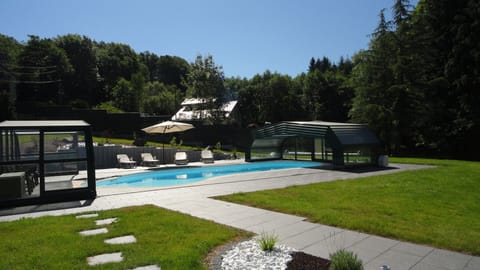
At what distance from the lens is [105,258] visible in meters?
3.72

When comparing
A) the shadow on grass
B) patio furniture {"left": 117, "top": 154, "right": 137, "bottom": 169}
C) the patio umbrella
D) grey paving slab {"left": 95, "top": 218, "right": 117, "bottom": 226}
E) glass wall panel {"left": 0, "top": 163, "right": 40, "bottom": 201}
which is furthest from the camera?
the patio umbrella

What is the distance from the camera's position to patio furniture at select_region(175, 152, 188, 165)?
1619 cm

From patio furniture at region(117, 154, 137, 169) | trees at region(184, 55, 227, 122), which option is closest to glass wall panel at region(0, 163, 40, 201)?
patio furniture at region(117, 154, 137, 169)

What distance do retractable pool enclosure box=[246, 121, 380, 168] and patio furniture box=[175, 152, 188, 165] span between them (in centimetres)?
352

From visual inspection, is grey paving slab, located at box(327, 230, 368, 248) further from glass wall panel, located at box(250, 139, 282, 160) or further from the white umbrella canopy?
glass wall panel, located at box(250, 139, 282, 160)

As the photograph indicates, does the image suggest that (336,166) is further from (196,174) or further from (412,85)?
(412,85)

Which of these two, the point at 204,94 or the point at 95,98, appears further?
the point at 95,98

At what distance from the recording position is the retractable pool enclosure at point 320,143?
1406 centimetres

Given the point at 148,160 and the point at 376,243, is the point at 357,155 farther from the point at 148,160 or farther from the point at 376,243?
the point at 376,243

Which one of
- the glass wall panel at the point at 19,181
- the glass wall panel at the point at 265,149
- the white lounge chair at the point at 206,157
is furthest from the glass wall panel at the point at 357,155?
the glass wall panel at the point at 19,181

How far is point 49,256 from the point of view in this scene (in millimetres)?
3766

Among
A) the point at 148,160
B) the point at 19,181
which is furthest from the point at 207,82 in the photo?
the point at 19,181

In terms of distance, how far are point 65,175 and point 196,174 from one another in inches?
284

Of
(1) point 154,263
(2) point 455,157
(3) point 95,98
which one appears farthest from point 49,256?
(3) point 95,98
